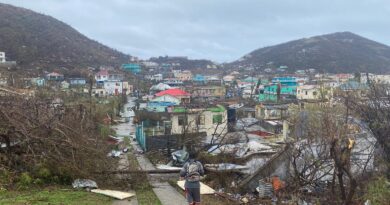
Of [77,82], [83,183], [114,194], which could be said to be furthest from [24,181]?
[77,82]

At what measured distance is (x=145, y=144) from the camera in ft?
84.8

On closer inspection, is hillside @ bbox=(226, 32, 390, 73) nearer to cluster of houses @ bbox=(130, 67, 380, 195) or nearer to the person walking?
cluster of houses @ bbox=(130, 67, 380, 195)

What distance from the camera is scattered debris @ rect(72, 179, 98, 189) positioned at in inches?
454

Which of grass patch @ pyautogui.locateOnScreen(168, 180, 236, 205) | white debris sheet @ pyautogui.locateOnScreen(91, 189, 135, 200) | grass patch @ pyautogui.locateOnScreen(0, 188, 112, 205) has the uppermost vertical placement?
grass patch @ pyautogui.locateOnScreen(0, 188, 112, 205)

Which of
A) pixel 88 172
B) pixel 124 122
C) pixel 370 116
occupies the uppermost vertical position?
pixel 370 116

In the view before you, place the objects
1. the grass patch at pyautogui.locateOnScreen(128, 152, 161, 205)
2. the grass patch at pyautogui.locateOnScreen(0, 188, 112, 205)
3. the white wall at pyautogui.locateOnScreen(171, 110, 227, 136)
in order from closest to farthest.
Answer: the grass patch at pyautogui.locateOnScreen(0, 188, 112, 205) < the grass patch at pyautogui.locateOnScreen(128, 152, 161, 205) < the white wall at pyautogui.locateOnScreen(171, 110, 227, 136)

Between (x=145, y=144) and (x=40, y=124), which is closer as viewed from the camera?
(x=40, y=124)

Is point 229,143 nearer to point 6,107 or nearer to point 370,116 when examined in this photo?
point 370,116

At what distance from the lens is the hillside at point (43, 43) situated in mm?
76431

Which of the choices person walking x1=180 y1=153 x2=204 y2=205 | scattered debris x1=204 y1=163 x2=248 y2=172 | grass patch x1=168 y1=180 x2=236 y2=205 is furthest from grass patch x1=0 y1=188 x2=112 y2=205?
scattered debris x1=204 y1=163 x2=248 y2=172

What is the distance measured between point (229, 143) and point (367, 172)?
9261 millimetres

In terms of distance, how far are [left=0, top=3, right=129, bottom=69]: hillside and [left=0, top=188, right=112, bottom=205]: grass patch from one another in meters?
63.4

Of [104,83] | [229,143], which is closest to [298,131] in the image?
[229,143]

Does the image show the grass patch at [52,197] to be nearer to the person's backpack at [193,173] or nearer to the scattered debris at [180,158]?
the person's backpack at [193,173]
